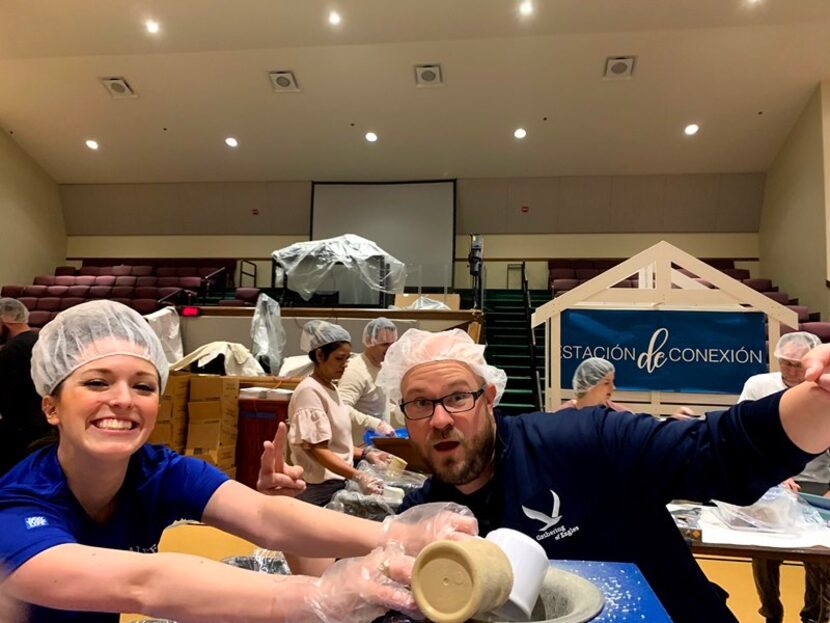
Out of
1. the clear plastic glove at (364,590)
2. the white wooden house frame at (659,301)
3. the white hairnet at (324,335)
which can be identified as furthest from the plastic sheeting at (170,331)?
the clear plastic glove at (364,590)

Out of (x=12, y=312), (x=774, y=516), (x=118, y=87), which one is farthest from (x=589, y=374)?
(x=118, y=87)

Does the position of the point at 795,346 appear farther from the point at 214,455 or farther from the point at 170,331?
the point at 170,331

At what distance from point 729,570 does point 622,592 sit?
347 centimetres

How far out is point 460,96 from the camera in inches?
345

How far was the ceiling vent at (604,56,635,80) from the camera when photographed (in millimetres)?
7832

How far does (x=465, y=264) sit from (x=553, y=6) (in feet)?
18.0

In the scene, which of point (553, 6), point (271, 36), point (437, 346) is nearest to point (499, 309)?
point (553, 6)

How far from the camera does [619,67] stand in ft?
26.2

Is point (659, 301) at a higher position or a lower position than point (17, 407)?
higher

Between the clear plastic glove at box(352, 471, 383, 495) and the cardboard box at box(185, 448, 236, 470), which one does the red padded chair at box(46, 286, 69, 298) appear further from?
the clear plastic glove at box(352, 471, 383, 495)

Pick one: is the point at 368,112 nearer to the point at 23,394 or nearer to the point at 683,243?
the point at 683,243

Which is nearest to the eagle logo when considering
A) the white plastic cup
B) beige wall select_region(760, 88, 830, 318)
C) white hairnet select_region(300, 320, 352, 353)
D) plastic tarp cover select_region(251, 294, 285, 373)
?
the white plastic cup

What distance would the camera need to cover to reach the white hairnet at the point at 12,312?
12.5ft

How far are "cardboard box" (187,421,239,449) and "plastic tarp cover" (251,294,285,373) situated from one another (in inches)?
47.5
